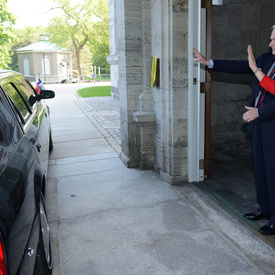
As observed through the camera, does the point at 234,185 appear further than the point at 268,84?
Yes

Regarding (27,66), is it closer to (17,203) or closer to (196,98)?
(196,98)

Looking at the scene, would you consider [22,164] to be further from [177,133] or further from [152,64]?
[152,64]

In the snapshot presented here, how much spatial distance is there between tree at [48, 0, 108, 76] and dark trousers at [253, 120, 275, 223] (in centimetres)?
4385

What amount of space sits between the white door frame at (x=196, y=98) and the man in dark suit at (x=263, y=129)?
2.96ft

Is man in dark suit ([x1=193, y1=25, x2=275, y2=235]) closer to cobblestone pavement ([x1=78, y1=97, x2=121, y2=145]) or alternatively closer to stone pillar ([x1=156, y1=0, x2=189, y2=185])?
stone pillar ([x1=156, y1=0, x2=189, y2=185])

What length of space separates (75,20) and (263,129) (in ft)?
153

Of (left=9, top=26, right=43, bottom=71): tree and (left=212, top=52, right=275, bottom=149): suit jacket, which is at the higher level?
(left=9, top=26, right=43, bottom=71): tree

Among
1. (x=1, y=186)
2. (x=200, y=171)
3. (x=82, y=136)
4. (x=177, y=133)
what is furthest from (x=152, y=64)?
(x=82, y=136)

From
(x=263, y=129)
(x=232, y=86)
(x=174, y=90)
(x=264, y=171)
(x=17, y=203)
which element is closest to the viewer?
(x=17, y=203)

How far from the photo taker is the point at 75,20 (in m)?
45.6

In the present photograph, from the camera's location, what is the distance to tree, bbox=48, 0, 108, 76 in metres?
43.8

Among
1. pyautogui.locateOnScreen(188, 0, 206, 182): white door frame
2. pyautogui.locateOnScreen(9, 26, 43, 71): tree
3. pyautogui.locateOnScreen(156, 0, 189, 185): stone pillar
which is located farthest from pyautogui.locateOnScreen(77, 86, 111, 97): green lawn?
pyautogui.locateOnScreen(9, 26, 43, 71): tree

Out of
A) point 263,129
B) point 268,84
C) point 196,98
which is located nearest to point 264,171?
point 263,129

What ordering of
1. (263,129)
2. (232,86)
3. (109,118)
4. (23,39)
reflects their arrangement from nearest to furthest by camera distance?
(263,129)
(232,86)
(109,118)
(23,39)
